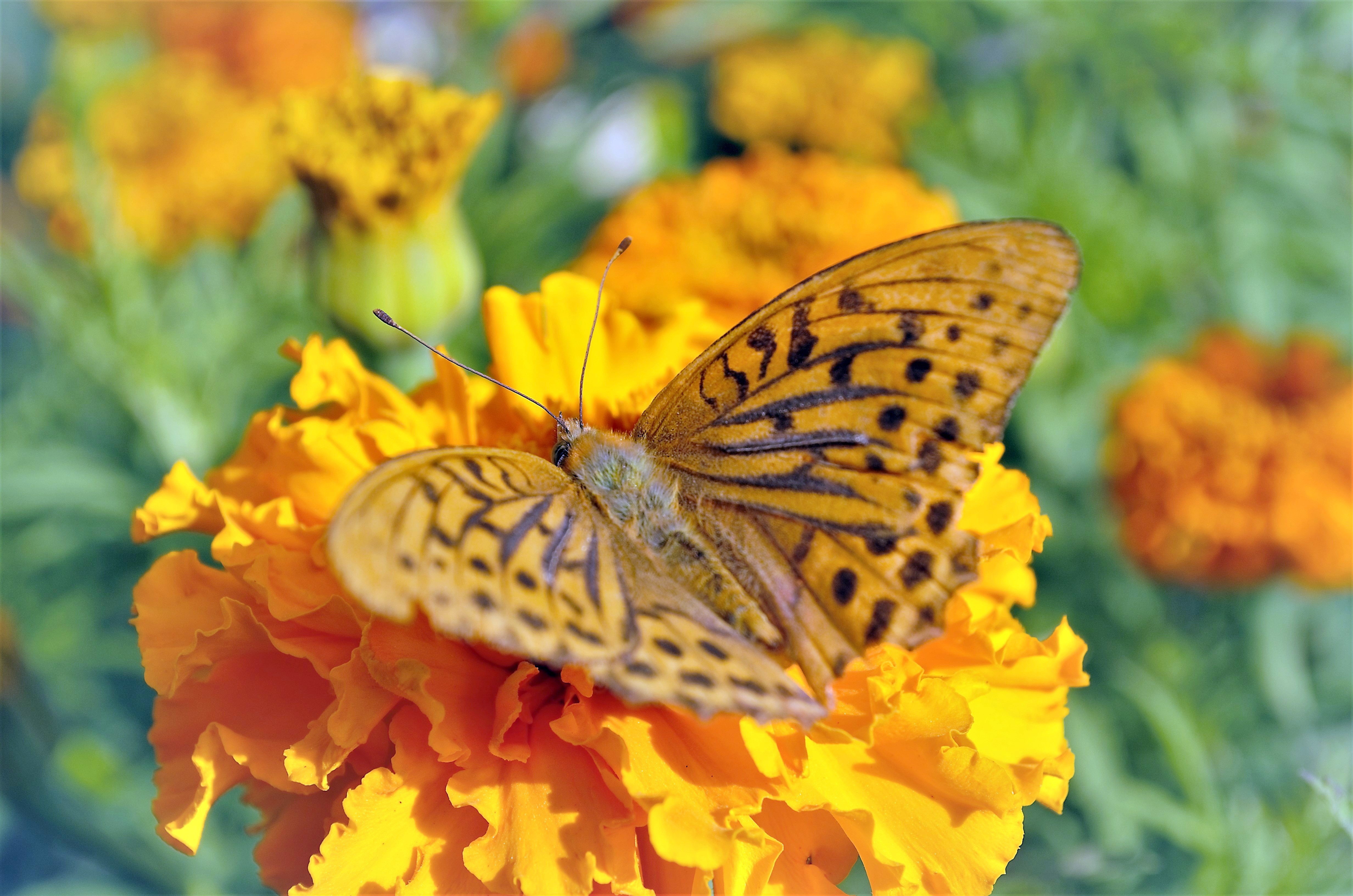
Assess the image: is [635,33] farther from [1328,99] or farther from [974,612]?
[974,612]

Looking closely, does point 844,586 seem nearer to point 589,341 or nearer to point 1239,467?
point 589,341

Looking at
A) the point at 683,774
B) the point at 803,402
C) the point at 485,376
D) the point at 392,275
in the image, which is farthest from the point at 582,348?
the point at 683,774

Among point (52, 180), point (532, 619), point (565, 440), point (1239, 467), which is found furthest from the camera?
point (52, 180)

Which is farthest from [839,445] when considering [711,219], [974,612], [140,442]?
[140,442]

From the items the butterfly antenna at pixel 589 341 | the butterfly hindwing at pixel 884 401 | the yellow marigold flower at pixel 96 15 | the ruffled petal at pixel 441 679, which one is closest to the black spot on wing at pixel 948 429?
the butterfly hindwing at pixel 884 401

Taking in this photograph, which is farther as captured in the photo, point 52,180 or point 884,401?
point 52,180

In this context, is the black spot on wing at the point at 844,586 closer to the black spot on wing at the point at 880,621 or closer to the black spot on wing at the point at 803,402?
the black spot on wing at the point at 880,621
